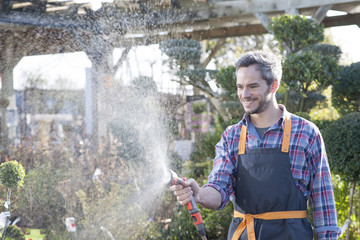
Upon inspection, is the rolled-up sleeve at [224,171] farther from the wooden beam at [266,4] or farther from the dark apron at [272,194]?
the wooden beam at [266,4]

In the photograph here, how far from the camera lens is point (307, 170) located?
166cm

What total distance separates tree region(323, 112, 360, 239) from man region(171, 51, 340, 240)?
1.61 metres

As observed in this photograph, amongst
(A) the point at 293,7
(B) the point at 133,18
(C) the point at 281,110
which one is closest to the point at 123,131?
(B) the point at 133,18

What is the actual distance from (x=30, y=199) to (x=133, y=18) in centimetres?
343

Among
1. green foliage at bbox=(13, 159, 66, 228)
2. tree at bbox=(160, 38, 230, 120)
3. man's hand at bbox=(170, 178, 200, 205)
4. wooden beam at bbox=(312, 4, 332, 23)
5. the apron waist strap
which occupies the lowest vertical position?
green foliage at bbox=(13, 159, 66, 228)

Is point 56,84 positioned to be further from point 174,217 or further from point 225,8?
point 174,217

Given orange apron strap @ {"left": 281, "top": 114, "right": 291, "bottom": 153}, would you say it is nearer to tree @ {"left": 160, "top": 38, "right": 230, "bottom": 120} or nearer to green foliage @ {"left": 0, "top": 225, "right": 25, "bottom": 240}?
Result: green foliage @ {"left": 0, "top": 225, "right": 25, "bottom": 240}

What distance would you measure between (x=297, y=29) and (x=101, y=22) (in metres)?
3.02

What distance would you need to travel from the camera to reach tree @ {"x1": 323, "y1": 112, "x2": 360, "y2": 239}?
310cm

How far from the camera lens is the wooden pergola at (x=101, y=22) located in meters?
5.52

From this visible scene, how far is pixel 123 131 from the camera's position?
17.2 feet

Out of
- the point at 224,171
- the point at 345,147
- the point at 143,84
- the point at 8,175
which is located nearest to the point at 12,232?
the point at 8,175

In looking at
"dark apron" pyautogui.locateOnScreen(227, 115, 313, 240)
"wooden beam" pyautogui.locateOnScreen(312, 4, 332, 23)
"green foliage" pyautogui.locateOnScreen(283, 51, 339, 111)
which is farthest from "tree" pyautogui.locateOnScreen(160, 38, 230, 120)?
"dark apron" pyautogui.locateOnScreen(227, 115, 313, 240)

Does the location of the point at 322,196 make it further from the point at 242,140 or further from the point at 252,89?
the point at 252,89
